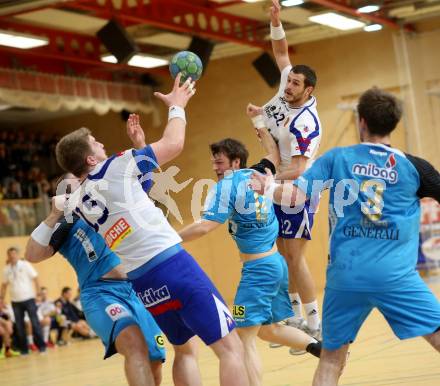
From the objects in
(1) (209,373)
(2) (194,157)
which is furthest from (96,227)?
(2) (194,157)

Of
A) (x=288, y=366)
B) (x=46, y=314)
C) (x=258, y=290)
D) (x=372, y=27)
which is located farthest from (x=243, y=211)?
(x=372, y=27)

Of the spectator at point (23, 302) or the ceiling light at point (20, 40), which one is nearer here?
the spectator at point (23, 302)

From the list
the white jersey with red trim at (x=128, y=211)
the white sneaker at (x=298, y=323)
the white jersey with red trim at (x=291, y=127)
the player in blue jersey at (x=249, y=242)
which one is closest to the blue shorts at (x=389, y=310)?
the white jersey with red trim at (x=128, y=211)

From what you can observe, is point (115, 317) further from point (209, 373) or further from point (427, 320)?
point (209, 373)

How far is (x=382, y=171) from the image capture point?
5191 mm

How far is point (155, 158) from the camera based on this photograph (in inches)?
220

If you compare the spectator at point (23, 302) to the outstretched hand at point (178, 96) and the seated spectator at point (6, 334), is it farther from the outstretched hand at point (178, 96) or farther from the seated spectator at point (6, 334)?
the outstretched hand at point (178, 96)

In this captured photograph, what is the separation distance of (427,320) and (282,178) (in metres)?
3.32

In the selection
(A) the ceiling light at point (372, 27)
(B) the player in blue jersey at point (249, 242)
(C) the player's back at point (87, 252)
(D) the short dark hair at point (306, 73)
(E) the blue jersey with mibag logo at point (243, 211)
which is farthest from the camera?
(A) the ceiling light at point (372, 27)

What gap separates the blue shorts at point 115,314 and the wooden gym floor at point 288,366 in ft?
9.04

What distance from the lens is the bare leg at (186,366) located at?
245 inches

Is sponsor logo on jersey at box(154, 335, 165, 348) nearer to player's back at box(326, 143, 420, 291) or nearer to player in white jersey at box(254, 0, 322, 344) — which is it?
player's back at box(326, 143, 420, 291)

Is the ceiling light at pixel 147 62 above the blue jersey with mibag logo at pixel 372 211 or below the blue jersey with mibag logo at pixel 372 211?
above

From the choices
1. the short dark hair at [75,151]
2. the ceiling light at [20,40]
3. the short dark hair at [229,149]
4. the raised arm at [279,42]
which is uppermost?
the ceiling light at [20,40]
